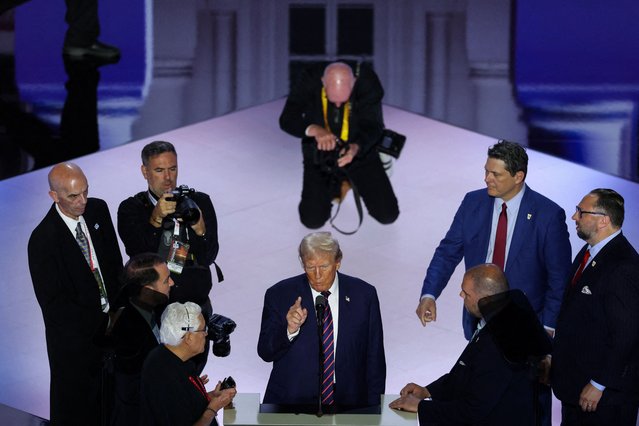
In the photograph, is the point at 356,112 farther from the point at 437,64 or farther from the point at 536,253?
the point at 437,64

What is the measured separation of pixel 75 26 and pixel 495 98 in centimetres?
401

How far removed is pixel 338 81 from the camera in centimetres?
870

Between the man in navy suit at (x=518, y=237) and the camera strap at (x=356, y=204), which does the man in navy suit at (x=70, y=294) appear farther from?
the camera strap at (x=356, y=204)

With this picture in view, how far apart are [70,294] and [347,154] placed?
292 cm

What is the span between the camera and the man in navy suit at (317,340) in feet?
19.5

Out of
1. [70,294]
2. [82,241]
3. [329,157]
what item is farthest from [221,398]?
[329,157]

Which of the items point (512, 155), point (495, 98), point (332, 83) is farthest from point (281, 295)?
point (495, 98)

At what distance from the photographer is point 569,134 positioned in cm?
1099

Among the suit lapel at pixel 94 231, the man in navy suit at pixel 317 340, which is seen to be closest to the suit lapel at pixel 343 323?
the man in navy suit at pixel 317 340

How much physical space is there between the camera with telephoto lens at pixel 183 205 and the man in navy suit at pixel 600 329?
1.77 metres

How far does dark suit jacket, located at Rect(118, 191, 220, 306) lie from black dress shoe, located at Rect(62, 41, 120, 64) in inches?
259

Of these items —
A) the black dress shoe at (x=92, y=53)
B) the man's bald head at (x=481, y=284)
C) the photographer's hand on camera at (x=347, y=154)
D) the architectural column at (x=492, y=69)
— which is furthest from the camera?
the black dress shoe at (x=92, y=53)

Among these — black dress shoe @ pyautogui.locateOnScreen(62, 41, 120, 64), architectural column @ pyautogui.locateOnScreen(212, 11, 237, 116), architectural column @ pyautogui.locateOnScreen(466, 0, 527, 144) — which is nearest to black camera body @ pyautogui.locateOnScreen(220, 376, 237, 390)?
architectural column @ pyautogui.locateOnScreen(466, 0, 527, 144)

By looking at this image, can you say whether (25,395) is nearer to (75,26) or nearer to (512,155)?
(512,155)
